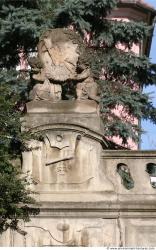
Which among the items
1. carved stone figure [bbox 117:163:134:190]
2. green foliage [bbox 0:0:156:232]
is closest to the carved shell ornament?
carved stone figure [bbox 117:163:134:190]

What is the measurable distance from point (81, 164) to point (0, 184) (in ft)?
8.51

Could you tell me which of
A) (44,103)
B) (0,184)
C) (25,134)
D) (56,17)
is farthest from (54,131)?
(56,17)

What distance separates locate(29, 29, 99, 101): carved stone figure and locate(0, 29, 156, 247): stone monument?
2cm

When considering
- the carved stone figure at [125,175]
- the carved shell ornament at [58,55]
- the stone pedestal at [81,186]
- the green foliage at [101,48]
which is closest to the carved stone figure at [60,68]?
the carved shell ornament at [58,55]

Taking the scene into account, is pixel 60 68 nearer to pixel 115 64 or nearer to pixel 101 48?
pixel 115 64

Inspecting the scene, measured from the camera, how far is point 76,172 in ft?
45.4

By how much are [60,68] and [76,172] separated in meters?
1.69

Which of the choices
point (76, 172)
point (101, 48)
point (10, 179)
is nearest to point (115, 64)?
point (101, 48)

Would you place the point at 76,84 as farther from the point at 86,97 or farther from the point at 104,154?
the point at 104,154

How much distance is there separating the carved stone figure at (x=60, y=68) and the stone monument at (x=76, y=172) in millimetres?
15

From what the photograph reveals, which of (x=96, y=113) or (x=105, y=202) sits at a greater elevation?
(x=96, y=113)

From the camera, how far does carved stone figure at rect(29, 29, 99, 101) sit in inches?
560

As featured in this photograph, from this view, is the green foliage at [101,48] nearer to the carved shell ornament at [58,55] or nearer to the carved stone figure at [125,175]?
the carved stone figure at [125,175]

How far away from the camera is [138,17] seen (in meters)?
35.2
